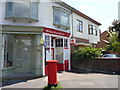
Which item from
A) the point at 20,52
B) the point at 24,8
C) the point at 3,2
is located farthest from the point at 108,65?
the point at 3,2

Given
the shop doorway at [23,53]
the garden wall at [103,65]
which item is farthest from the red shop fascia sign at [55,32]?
the garden wall at [103,65]

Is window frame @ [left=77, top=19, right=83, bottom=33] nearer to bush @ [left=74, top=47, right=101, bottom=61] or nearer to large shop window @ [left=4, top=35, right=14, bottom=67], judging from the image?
A: bush @ [left=74, top=47, right=101, bottom=61]

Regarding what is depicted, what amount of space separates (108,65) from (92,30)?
29.0 ft

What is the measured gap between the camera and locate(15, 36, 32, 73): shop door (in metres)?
9.46

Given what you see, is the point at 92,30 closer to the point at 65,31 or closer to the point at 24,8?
the point at 65,31

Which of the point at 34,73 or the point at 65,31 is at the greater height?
the point at 65,31

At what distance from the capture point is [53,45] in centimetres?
1153

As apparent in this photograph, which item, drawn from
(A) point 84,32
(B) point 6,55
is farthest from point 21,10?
(A) point 84,32

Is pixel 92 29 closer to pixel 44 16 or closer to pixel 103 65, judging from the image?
pixel 103 65

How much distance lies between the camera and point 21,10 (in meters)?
9.02

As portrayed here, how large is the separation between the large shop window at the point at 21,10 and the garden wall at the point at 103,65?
264 inches

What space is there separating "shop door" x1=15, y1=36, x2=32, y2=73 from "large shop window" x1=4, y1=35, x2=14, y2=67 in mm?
384

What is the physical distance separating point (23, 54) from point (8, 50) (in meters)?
1.20

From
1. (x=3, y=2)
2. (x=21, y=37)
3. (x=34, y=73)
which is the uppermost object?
(x=3, y=2)
